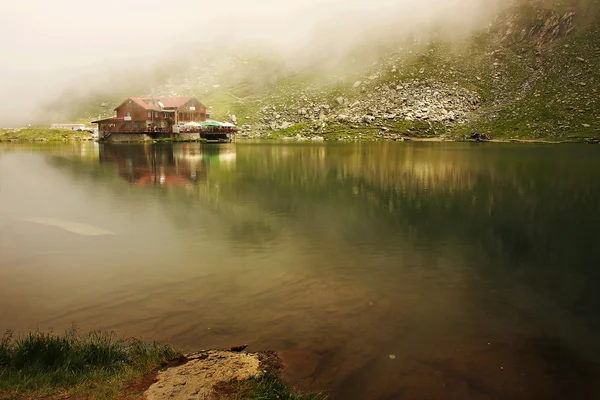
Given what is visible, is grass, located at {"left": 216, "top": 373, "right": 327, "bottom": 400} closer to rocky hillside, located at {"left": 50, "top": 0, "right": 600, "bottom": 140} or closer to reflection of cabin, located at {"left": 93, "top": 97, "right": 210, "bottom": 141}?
reflection of cabin, located at {"left": 93, "top": 97, "right": 210, "bottom": 141}

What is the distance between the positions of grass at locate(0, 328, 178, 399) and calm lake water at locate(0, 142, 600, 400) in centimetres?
136

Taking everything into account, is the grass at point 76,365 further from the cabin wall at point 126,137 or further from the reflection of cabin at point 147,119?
the reflection of cabin at point 147,119

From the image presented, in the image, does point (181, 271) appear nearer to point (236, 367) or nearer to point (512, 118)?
point (236, 367)

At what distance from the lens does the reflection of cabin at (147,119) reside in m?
149

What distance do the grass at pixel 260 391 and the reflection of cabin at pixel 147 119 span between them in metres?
148

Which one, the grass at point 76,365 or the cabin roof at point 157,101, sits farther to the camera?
the cabin roof at point 157,101

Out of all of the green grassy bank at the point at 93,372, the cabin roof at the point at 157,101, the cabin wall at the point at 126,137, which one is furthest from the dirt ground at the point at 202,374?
the cabin roof at the point at 157,101

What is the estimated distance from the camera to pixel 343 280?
18.8 metres

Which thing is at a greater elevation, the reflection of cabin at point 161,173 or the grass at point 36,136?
the grass at point 36,136

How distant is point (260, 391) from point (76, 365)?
471 centimetres

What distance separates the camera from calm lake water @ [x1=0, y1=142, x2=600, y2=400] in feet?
40.6

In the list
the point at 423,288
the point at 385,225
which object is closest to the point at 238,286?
the point at 423,288

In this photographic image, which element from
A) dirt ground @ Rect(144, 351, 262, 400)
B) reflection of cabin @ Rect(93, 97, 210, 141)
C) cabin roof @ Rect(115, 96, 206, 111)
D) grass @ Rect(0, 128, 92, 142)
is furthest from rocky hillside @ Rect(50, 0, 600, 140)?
dirt ground @ Rect(144, 351, 262, 400)

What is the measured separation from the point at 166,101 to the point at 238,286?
156 meters
